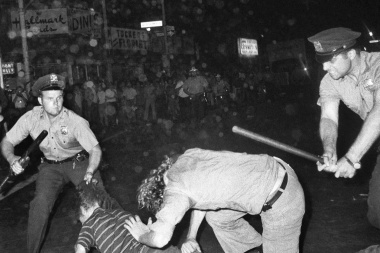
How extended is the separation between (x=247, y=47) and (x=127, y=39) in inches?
979

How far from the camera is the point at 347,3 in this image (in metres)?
45.1

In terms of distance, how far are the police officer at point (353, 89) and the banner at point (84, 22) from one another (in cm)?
1732

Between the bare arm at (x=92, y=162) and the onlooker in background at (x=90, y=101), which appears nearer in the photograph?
the bare arm at (x=92, y=162)

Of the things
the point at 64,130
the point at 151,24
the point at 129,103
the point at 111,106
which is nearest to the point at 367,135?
the point at 64,130

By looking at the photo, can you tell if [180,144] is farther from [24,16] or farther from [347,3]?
[347,3]

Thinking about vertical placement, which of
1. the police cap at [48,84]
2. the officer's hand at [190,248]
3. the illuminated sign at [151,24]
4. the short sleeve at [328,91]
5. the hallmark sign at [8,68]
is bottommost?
the officer's hand at [190,248]

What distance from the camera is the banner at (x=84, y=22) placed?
65.0ft

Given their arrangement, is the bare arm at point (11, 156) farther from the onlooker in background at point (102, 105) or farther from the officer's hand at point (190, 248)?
the onlooker in background at point (102, 105)

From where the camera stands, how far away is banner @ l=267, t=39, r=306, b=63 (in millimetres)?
39375

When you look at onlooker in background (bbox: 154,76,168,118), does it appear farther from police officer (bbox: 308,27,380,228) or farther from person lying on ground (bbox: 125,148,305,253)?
person lying on ground (bbox: 125,148,305,253)

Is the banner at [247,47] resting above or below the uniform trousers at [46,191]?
above

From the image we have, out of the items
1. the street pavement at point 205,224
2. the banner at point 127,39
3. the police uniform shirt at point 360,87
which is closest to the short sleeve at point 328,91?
the police uniform shirt at point 360,87

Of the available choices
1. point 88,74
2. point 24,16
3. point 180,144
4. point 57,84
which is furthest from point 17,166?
point 88,74

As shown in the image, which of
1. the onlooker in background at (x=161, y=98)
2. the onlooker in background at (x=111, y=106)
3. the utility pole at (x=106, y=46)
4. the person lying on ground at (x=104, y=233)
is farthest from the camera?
the utility pole at (x=106, y=46)
